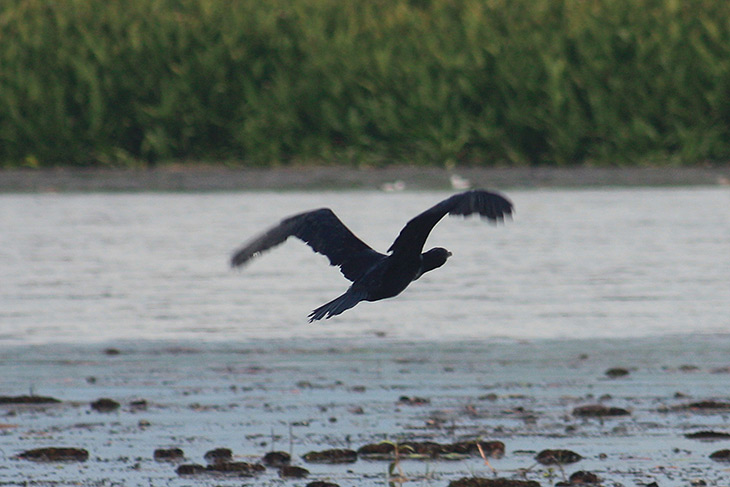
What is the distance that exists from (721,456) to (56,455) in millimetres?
2649

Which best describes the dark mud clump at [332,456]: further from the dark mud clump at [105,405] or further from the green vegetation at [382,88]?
the green vegetation at [382,88]

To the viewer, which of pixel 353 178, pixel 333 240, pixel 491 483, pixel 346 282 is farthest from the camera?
pixel 353 178

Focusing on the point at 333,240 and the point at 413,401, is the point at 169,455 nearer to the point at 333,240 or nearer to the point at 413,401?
the point at 333,240

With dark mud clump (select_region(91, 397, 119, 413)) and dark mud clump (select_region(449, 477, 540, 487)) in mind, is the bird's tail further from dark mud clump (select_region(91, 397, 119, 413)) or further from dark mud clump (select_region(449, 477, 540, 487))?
dark mud clump (select_region(91, 397, 119, 413))

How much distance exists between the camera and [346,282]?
42.6ft

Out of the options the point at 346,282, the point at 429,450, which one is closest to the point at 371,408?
the point at 429,450

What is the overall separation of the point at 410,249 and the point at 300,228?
2.06 ft

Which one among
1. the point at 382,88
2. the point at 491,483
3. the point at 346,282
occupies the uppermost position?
the point at 382,88

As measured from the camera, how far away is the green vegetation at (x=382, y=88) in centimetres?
2147

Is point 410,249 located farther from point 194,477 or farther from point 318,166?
point 318,166

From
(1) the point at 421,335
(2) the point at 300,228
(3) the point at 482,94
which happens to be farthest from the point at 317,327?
(3) the point at 482,94

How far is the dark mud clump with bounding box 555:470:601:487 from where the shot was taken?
656cm

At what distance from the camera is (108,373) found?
357 inches

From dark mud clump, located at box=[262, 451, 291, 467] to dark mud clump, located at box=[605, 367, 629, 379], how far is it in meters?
2.38
